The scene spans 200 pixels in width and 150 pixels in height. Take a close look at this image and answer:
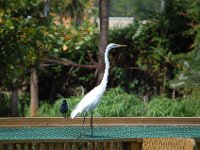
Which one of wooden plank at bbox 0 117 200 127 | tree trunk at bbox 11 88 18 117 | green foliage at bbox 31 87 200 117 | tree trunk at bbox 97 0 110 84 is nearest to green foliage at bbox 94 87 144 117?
green foliage at bbox 31 87 200 117

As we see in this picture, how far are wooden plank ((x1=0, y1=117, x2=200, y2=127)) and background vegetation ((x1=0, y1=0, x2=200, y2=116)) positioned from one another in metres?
5.52

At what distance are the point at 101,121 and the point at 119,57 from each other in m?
9.94

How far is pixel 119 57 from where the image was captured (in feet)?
60.4

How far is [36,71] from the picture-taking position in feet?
56.1

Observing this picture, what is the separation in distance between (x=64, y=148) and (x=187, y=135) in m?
1.53

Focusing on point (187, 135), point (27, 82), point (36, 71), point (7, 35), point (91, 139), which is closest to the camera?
point (91, 139)

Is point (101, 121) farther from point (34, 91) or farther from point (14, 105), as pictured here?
point (14, 105)

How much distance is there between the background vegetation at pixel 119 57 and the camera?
1519cm

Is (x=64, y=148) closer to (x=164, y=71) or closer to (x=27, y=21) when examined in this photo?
(x=27, y=21)

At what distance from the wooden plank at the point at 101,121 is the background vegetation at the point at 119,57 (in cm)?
552

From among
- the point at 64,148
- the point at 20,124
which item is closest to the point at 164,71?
the point at 20,124

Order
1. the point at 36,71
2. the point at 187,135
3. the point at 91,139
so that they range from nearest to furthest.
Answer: the point at 91,139 < the point at 187,135 < the point at 36,71

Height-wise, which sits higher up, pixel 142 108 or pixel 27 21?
pixel 27 21

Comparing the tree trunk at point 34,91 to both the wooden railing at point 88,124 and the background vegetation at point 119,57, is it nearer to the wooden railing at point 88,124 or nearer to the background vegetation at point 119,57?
the background vegetation at point 119,57
